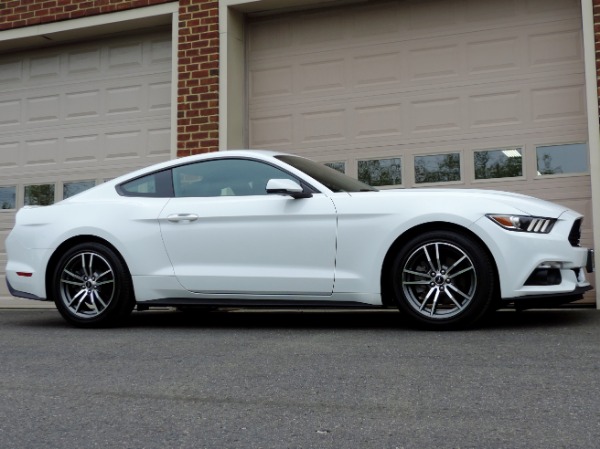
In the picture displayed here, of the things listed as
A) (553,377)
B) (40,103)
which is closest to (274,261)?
(553,377)

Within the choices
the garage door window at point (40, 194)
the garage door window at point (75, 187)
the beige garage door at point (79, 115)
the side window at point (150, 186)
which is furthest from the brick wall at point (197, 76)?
the side window at point (150, 186)

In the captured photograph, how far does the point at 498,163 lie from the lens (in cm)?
827

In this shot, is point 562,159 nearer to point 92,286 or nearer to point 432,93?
point 432,93

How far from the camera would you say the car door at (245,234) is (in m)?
5.48

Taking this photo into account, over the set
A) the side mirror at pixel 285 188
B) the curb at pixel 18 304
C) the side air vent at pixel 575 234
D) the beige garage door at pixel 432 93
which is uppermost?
the beige garage door at pixel 432 93

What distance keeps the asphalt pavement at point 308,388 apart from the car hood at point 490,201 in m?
0.81

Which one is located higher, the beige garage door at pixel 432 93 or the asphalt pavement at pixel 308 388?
the beige garage door at pixel 432 93

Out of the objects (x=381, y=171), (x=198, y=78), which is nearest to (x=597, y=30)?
(x=381, y=171)

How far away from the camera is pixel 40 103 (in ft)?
35.3

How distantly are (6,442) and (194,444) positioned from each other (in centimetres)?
69

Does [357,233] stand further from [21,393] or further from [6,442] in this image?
[6,442]

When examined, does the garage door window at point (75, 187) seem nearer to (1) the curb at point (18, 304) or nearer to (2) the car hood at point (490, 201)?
(1) the curb at point (18, 304)

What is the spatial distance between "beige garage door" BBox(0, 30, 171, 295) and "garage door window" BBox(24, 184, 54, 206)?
1 cm

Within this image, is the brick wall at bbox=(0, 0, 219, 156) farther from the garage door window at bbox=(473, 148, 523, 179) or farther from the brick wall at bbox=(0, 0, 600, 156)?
the garage door window at bbox=(473, 148, 523, 179)
